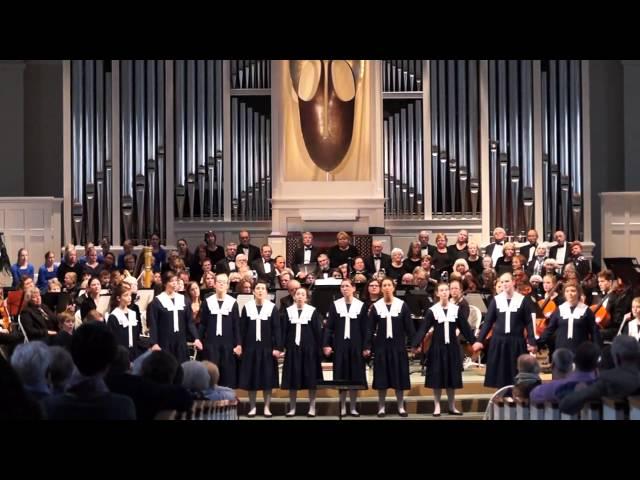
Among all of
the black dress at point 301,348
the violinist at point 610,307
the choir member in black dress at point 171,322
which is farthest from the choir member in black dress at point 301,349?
the violinist at point 610,307

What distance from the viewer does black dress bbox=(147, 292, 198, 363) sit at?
1141 cm

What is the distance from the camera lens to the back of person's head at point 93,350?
517 centimetres

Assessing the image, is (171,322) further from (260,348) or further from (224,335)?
(260,348)

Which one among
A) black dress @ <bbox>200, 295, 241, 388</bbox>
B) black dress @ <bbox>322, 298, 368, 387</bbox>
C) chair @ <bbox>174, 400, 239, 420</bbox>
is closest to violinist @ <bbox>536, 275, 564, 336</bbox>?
black dress @ <bbox>322, 298, 368, 387</bbox>

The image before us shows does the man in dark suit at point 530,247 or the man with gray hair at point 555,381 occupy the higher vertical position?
the man in dark suit at point 530,247

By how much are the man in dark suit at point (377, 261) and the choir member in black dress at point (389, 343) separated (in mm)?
2873

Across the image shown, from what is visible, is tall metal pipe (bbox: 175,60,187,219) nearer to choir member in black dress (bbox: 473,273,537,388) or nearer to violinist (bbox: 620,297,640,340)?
choir member in black dress (bbox: 473,273,537,388)

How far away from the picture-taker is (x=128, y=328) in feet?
37.0

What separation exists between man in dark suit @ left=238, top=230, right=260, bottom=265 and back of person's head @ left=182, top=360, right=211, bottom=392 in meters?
8.29

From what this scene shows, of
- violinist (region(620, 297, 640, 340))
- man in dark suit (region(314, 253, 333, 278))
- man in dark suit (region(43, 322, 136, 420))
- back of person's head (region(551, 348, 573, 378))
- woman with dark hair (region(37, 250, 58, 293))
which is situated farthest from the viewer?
woman with dark hair (region(37, 250, 58, 293))

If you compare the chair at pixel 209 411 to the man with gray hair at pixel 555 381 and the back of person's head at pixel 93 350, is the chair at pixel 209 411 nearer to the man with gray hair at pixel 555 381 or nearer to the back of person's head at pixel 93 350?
the back of person's head at pixel 93 350

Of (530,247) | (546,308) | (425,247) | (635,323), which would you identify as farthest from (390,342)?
(530,247)

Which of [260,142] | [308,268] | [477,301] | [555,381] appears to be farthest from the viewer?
[260,142]

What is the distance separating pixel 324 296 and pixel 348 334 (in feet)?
4.47
